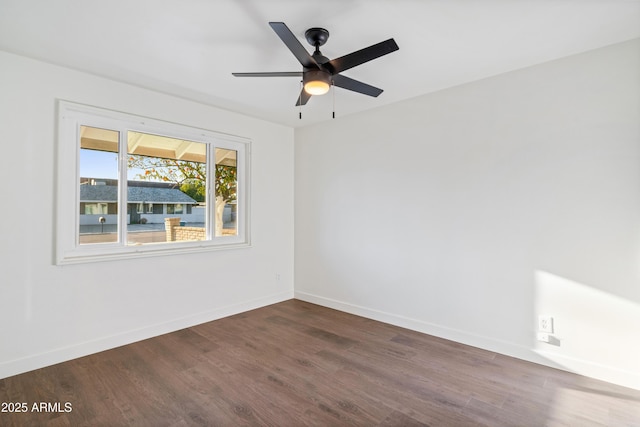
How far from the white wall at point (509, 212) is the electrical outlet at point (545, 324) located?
0.06m

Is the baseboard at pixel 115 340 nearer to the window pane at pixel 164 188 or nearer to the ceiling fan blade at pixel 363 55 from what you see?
the window pane at pixel 164 188

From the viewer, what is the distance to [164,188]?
3562 millimetres

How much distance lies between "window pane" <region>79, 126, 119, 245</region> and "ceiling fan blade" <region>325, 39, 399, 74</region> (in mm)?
2347

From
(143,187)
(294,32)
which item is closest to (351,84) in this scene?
(294,32)

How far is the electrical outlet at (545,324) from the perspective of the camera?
107 inches

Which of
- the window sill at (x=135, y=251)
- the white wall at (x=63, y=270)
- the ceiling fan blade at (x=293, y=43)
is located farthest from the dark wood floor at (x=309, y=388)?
the ceiling fan blade at (x=293, y=43)

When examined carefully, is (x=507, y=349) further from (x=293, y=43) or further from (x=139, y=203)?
(x=139, y=203)

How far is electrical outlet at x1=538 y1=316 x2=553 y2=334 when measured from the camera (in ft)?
8.89

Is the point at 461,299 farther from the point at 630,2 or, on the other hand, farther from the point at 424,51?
the point at 630,2

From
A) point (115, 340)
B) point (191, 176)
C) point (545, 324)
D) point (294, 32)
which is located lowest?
point (115, 340)

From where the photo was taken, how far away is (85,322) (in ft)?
9.52

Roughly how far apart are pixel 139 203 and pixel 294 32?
92.5 inches

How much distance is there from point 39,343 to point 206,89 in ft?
8.92

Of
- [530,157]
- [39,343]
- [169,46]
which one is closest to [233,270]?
[39,343]
